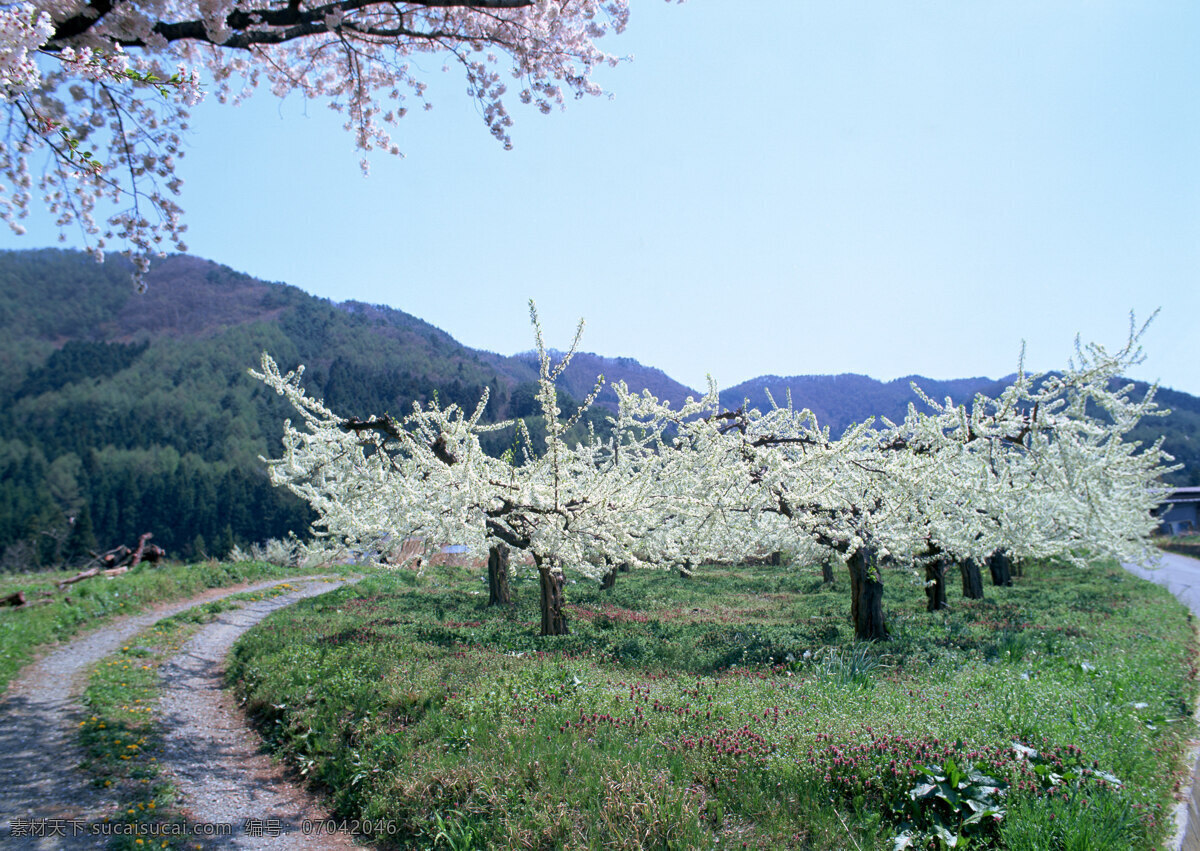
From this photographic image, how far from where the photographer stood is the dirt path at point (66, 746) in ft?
16.4

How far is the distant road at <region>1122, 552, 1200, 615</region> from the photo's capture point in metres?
18.6

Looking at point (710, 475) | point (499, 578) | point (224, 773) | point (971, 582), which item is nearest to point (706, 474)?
point (710, 475)

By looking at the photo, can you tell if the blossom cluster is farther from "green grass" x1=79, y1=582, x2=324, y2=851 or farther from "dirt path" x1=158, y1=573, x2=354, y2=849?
"green grass" x1=79, y1=582, x2=324, y2=851

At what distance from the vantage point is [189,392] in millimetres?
117812

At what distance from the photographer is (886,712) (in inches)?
221

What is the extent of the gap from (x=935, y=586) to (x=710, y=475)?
38.1 ft

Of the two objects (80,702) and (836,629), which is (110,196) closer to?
(80,702)

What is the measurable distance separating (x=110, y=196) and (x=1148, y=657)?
14.1 m

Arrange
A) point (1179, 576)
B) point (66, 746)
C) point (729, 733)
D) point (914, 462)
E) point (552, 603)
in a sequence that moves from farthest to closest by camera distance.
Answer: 1. point (1179, 576)
2. point (552, 603)
3. point (914, 462)
4. point (66, 746)
5. point (729, 733)

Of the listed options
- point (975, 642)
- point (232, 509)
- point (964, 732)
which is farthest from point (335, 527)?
point (232, 509)

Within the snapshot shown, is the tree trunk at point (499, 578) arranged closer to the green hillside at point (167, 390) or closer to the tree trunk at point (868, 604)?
the tree trunk at point (868, 604)

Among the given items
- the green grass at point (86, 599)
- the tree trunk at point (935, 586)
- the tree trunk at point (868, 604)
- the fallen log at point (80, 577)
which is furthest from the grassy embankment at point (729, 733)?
the fallen log at point (80, 577)

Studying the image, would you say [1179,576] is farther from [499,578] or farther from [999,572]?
[499,578]

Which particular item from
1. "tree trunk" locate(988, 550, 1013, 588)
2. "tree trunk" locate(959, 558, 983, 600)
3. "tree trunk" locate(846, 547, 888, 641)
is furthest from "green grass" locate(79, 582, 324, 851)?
"tree trunk" locate(988, 550, 1013, 588)
